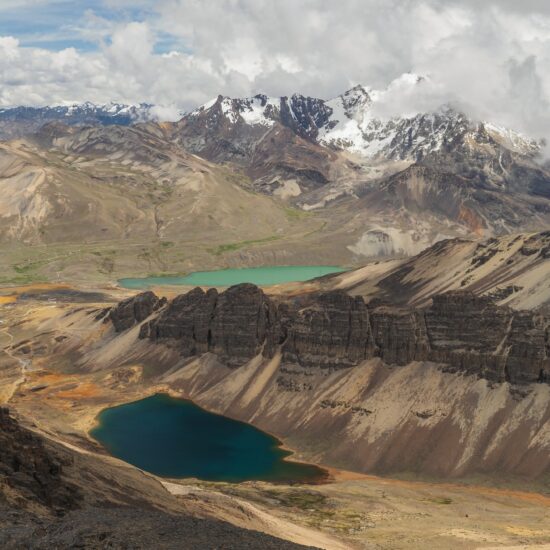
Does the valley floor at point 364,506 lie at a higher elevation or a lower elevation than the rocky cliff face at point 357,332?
lower

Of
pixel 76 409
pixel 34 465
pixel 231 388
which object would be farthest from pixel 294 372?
pixel 34 465

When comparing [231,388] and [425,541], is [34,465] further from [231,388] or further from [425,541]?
[231,388]

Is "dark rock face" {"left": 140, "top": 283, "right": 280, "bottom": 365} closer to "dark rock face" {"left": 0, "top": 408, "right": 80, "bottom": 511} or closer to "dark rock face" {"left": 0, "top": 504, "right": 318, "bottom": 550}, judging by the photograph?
"dark rock face" {"left": 0, "top": 408, "right": 80, "bottom": 511}

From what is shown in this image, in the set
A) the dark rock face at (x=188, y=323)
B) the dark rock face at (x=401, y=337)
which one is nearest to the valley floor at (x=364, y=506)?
the dark rock face at (x=401, y=337)

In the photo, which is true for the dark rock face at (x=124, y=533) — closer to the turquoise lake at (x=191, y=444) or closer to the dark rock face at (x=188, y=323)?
the turquoise lake at (x=191, y=444)

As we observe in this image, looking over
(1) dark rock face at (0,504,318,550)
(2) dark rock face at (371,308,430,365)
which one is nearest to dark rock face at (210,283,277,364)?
(2) dark rock face at (371,308,430,365)

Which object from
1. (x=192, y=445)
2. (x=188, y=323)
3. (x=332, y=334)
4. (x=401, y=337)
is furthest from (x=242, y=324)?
(x=401, y=337)

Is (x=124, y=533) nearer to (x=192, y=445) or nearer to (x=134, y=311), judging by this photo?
(x=192, y=445)
